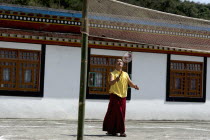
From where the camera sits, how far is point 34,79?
1742 cm

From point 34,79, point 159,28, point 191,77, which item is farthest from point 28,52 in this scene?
point 191,77

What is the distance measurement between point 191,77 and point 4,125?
8.28 m

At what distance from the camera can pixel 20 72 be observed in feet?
56.9

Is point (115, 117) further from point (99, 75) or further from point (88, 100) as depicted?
point (99, 75)

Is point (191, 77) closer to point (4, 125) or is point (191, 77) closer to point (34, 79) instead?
point (34, 79)

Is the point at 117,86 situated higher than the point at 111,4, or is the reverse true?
the point at 111,4

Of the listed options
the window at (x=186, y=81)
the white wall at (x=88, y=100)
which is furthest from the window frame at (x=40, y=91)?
the window at (x=186, y=81)

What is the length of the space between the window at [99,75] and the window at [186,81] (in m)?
2.42

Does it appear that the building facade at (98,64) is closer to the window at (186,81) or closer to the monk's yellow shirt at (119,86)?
the window at (186,81)

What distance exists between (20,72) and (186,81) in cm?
621

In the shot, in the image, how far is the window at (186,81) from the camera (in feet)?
64.3

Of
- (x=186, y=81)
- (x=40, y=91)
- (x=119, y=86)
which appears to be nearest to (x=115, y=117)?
(x=119, y=86)

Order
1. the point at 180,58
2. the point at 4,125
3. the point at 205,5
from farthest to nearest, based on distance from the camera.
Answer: the point at 205,5 < the point at 180,58 < the point at 4,125

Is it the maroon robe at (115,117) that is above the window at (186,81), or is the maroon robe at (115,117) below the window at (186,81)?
below
